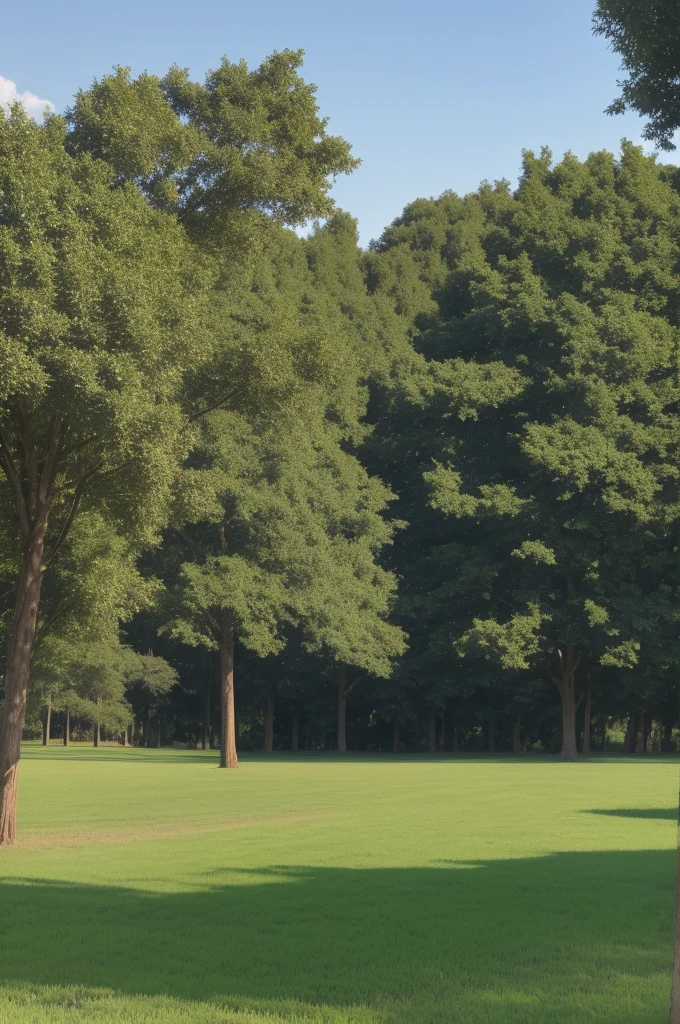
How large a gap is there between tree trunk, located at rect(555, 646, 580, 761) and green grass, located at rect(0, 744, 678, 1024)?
29.8 metres

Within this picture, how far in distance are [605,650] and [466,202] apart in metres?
40.7

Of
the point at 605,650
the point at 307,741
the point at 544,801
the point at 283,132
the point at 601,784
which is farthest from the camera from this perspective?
the point at 307,741

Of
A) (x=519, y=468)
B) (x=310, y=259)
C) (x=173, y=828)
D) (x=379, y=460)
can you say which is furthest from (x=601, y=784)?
(x=310, y=259)

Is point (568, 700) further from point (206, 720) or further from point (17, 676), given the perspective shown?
point (17, 676)

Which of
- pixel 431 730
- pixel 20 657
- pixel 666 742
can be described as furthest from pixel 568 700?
pixel 20 657

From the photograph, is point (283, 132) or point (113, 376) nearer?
point (113, 376)

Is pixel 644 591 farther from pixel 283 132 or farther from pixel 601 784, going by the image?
pixel 283 132

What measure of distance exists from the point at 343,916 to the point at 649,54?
8229 millimetres

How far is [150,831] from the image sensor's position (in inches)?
800

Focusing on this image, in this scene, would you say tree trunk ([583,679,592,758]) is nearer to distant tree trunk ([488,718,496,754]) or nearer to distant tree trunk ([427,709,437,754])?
distant tree trunk ([488,718,496,754])

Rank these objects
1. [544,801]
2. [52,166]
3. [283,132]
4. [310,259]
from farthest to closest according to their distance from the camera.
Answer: [310,259], [544,801], [283,132], [52,166]

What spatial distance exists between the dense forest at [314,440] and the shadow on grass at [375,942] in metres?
7.99

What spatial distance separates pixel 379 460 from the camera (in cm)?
6644

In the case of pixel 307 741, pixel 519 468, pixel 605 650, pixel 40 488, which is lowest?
pixel 307 741
